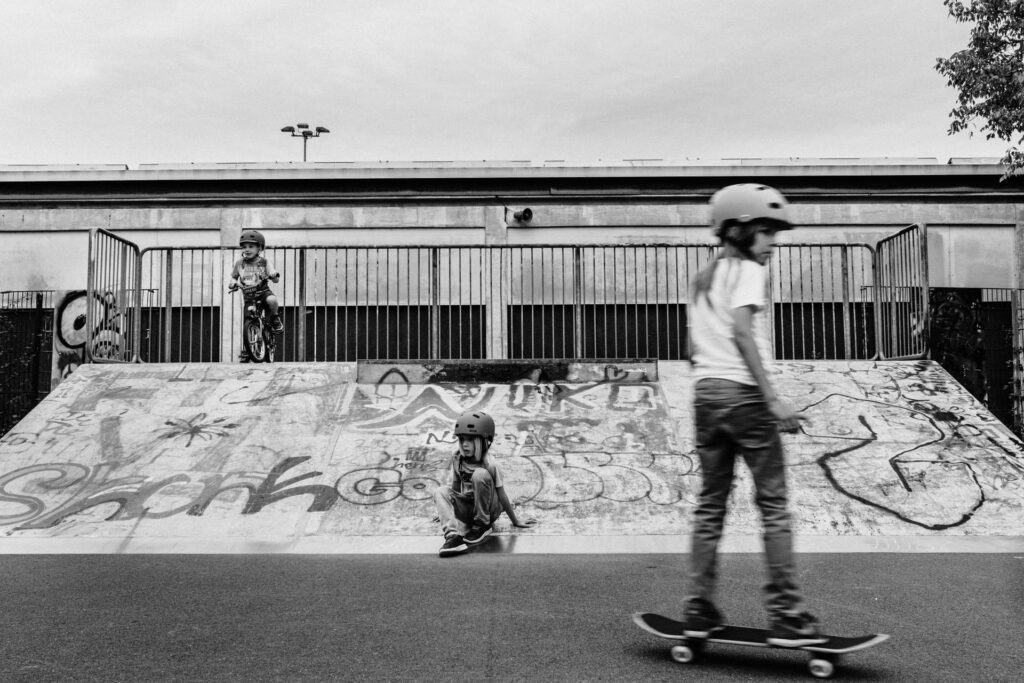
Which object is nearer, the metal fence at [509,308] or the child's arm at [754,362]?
the child's arm at [754,362]

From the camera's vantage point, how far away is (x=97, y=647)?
12.1 feet

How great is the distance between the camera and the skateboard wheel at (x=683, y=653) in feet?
11.2

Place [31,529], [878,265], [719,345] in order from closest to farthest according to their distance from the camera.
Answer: [719,345]
[31,529]
[878,265]

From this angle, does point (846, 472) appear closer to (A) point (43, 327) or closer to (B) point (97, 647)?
(B) point (97, 647)

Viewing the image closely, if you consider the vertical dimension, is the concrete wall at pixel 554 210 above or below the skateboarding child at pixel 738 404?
above

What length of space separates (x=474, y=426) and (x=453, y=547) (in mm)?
838

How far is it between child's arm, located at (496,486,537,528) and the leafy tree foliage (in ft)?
32.7

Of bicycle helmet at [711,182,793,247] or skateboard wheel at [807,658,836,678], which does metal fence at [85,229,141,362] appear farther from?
skateboard wheel at [807,658,836,678]

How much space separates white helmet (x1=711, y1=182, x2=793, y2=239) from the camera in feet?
11.9

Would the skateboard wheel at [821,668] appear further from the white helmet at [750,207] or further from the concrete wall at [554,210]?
the concrete wall at [554,210]

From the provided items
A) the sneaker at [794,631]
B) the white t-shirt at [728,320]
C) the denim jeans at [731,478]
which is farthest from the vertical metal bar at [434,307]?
the sneaker at [794,631]

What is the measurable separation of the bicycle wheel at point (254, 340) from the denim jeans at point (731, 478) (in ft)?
27.4

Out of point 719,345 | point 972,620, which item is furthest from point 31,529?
point 972,620

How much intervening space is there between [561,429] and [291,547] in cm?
316
